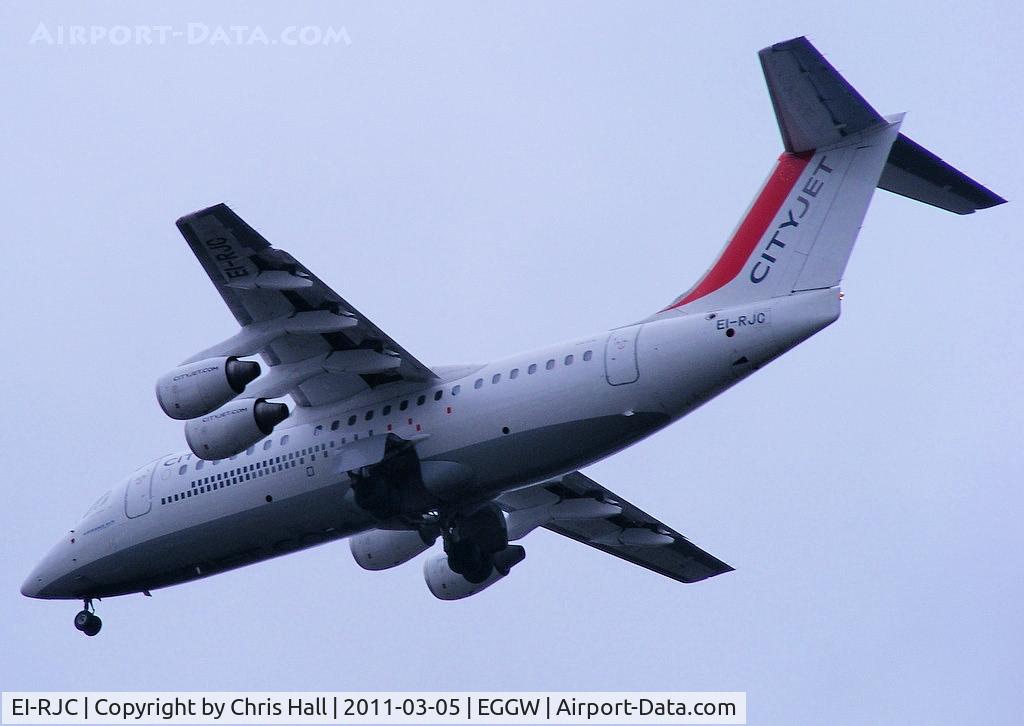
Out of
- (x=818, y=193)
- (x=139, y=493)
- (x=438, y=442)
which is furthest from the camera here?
(x=139, y=493)

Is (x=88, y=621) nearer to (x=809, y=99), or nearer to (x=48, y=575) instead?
(x=48, y=575)

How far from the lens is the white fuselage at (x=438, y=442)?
1870 centimetres

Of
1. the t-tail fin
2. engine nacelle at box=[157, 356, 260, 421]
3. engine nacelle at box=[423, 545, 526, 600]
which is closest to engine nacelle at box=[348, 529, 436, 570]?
engine nacelle at box=[423, 545, 526, 600]

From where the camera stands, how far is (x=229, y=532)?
862 inches

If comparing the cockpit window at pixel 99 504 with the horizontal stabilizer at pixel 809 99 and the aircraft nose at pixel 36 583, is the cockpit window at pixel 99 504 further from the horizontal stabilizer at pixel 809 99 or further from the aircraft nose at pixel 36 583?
the horizontal stabilizer at pixel 809 99

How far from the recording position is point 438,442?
66.5ft

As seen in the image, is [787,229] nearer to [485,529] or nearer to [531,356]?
[531,356]

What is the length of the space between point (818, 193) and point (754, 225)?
78 centimetres

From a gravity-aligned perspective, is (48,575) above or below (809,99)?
below

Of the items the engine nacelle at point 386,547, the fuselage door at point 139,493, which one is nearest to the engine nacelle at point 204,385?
the fuselage door at point 139,493

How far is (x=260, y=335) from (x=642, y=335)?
415cm

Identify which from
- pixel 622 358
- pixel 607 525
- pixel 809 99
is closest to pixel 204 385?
pixel 622 358

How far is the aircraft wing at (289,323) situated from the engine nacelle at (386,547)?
3.11 meters

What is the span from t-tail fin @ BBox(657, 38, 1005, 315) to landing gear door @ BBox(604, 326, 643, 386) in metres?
0.53
